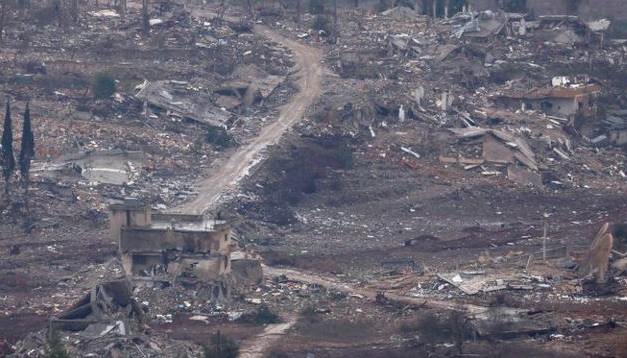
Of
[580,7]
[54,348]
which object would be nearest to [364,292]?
[54,348]

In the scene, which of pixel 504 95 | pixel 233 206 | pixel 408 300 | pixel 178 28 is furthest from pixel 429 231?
pixel 178 28

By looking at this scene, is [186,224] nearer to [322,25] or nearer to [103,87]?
[103,87]

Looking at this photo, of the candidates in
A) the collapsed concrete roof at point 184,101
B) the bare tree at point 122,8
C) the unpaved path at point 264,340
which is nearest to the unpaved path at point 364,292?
the unpaved path at point 264,340

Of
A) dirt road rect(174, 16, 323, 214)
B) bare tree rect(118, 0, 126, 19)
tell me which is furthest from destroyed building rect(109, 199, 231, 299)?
bare tree rect(118, 0, 126, 19)

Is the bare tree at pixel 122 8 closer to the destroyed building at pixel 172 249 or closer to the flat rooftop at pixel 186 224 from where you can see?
the flat rooftop at pixel 186 224

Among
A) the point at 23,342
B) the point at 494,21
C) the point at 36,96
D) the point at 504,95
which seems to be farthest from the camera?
the point at 494,21

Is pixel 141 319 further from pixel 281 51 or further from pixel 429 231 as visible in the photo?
pixel 281 51
